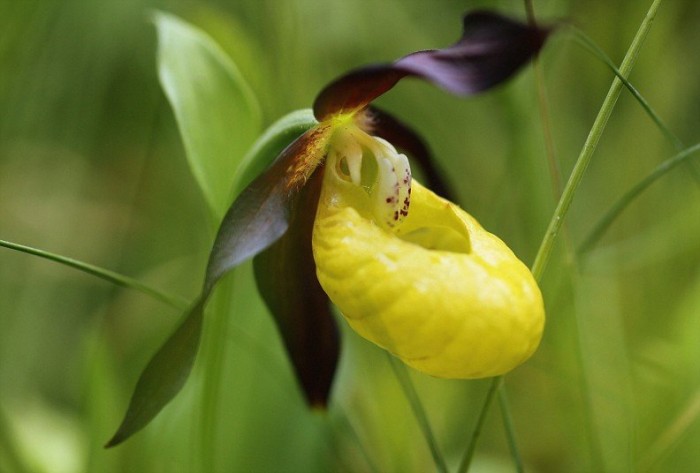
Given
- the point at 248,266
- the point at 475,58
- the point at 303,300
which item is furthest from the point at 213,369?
the point at 475,58

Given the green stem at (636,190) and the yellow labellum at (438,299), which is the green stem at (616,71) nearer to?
the green stem at (636,190)

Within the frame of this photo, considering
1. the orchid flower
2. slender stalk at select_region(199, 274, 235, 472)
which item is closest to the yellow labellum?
the orchid flower

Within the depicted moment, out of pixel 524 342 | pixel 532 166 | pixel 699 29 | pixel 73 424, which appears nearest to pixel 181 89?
pixel 524 342

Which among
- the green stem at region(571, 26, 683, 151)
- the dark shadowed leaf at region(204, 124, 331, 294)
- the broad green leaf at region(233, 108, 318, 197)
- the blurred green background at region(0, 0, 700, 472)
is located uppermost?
the green stem at region(571, 26, 683, 151)

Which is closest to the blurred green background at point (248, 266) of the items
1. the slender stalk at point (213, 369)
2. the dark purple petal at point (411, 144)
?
the slender stalk at point (213, 369)

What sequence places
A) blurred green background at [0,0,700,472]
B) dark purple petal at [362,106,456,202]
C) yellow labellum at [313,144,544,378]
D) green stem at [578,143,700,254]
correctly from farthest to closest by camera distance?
blurred green background at [0,0,700,472], dark purple petal at [362,106,456,202], green stem at [578,143,700,254], yellow labellum at [313,144,544,378]

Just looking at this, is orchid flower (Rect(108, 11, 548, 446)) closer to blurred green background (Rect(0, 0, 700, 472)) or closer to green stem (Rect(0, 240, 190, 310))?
green stem (Rect(0, 240, 190, 310))

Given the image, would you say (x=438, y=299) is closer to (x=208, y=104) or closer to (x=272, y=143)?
(x=272, y=143)

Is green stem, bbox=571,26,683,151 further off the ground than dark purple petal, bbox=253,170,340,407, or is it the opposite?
green stem, bbox=571,26,683,151
